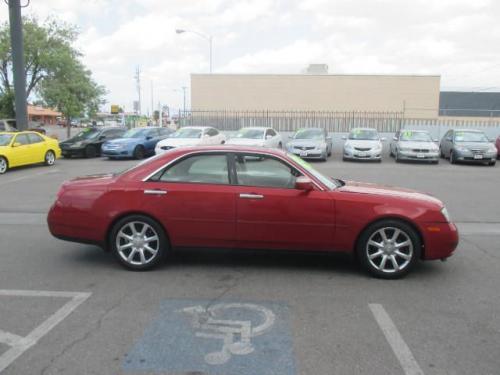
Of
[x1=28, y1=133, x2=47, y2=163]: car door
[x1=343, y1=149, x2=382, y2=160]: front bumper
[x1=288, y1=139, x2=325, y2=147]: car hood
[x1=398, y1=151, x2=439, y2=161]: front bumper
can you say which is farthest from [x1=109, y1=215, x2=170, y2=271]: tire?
[x1=398, y1=151, x2=439, y2=161]: front bumper

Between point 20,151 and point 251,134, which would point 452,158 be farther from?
point 20,151

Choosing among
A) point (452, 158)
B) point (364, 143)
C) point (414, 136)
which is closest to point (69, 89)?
point (364, 143)

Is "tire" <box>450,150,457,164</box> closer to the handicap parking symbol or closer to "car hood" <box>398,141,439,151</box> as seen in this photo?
"car hood" <box>398,141,439,151</box>

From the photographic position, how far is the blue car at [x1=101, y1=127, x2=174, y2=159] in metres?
19.9

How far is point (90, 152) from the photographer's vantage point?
21375 millimetres

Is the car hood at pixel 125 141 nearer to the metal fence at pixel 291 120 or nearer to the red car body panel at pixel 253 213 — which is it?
the metal fence at pixel 291 120

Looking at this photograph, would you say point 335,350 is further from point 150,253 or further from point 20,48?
point 20,48

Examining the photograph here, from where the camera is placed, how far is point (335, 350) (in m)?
3.53

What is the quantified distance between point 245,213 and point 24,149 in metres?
13.6

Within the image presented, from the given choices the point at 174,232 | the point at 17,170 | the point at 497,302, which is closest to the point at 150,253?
the point at 174,232

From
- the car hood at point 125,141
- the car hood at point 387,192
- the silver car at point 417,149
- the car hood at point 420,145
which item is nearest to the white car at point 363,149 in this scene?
the silver car at point 417,149

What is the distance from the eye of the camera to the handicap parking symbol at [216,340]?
10.7 feet

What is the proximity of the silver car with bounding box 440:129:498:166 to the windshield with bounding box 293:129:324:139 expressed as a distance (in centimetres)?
551

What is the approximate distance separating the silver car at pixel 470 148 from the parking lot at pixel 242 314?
12.9 metres
